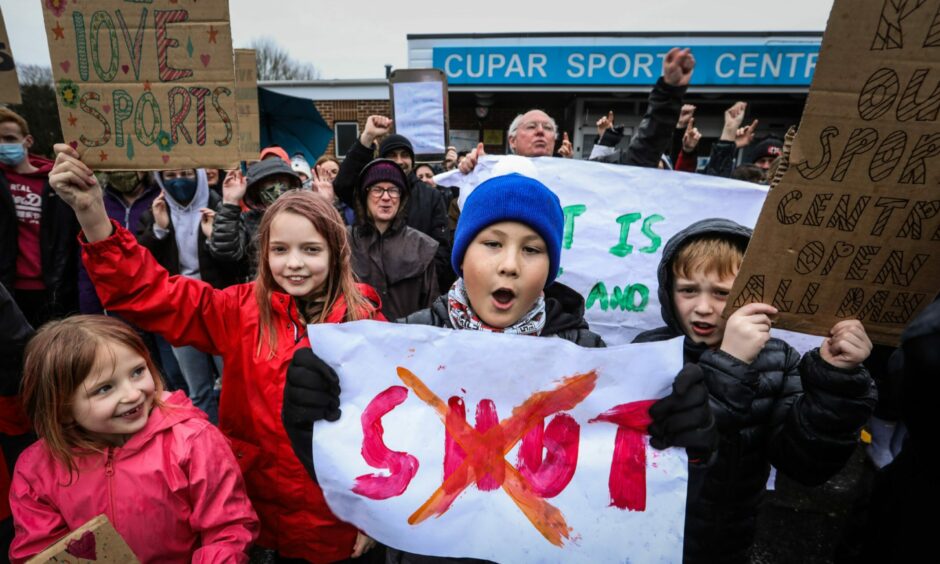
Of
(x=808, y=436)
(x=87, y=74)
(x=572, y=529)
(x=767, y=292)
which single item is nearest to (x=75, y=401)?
(x=87, y=74)

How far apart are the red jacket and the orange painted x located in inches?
26.0

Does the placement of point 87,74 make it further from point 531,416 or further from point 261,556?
point 261,556

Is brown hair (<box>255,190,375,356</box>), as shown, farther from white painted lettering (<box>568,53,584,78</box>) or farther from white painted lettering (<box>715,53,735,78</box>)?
white painted lettering (<box>715,53,735,78</box>)

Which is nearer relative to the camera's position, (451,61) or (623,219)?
(623,219)

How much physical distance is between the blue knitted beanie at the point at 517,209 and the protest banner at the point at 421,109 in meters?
3.08

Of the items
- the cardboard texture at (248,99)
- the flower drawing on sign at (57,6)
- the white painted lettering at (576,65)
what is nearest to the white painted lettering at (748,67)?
the white painted lettering at (576,65)

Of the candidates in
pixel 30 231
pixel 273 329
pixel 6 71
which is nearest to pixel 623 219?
pixel 273 329

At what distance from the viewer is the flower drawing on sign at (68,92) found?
59.0 inches

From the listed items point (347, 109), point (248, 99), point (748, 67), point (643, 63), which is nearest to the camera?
point (248, 99)

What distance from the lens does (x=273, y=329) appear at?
1716 millimetres

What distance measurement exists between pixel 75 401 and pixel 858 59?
7.12 feet

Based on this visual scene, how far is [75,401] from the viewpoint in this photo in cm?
135

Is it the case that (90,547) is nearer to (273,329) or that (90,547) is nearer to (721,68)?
(273,329)

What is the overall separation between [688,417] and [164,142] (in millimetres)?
1797
